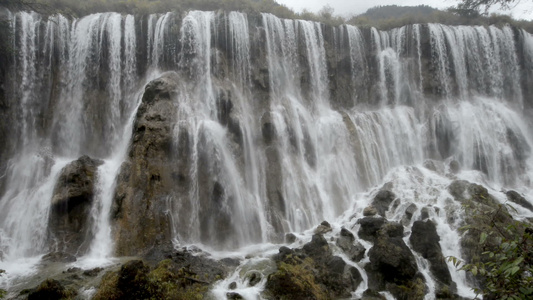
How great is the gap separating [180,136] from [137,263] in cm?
838

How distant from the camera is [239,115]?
66.8 ft

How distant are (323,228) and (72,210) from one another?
37.5ft

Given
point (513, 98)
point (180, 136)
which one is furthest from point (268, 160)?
point (513, 98)

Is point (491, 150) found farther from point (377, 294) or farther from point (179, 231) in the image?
point (179, 231)

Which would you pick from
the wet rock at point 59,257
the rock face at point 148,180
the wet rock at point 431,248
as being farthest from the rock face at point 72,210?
the wet rock at point 431,248

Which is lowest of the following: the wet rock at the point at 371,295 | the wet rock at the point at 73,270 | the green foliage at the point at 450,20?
the wet rock at the point at 371,295

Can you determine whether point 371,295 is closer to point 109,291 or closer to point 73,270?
point 109,291

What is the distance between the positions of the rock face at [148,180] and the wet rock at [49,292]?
3.89 metres

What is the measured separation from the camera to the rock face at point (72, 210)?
1458cm

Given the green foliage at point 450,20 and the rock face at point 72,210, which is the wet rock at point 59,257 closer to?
the rock face at point 72,210

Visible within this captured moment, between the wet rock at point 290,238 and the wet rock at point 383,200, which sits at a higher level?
the wet rock at point 383,200

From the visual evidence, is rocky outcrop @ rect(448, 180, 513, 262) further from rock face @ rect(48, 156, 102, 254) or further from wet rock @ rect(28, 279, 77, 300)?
rock face @ rect(48, 156, 102, 254)

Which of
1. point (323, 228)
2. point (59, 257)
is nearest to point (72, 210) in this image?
point (59, 257)

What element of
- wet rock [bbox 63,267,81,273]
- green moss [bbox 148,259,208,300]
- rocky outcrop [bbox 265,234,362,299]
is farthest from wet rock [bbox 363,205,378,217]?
wet rock [bbox 63,267,81,273]
